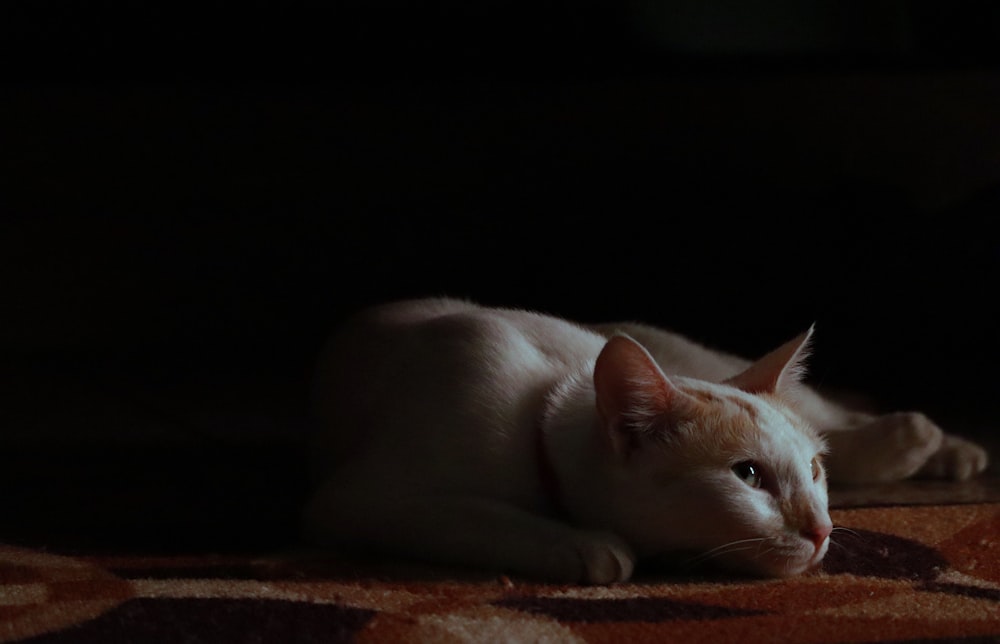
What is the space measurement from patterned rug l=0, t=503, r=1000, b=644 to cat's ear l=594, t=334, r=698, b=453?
159 millimetres

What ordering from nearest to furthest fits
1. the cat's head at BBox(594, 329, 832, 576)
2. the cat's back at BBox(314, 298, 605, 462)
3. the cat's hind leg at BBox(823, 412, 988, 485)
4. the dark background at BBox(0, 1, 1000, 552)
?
the cat's head at BBox(594, 329, 832, 576) < the cat's back at BBox(314, 298, 605, 462) < the cat's hind leg at BBox(823, 412, 988, 485) < the dark background at BBox(0, 1, 1000, 552)

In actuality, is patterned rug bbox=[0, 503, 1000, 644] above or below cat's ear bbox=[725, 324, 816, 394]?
below

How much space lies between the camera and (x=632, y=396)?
1.18m

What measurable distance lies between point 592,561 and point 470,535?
5.6 inches

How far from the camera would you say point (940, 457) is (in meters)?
1.79

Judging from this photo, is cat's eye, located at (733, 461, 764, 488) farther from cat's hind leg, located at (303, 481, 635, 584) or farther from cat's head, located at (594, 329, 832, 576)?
cat's hind leg, located at (303, 481, 635, 584)

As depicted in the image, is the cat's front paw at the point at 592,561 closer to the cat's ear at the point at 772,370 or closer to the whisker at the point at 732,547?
the whisker at the point at 732,547

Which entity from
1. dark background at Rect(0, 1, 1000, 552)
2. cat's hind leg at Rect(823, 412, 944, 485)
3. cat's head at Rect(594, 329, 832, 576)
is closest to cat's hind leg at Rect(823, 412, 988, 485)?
cat's hind leg at Rect(823, 412, 944, 485)

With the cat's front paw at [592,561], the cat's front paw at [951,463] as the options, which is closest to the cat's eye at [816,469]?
the cat's front paw at [592,561]

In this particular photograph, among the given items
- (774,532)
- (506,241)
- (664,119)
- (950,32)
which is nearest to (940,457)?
(774,532)

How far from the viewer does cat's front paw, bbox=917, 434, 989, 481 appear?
178cm

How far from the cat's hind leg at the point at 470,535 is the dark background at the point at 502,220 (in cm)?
105

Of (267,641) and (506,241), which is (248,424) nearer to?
(506,241)

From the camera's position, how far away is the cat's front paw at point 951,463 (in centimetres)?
178
